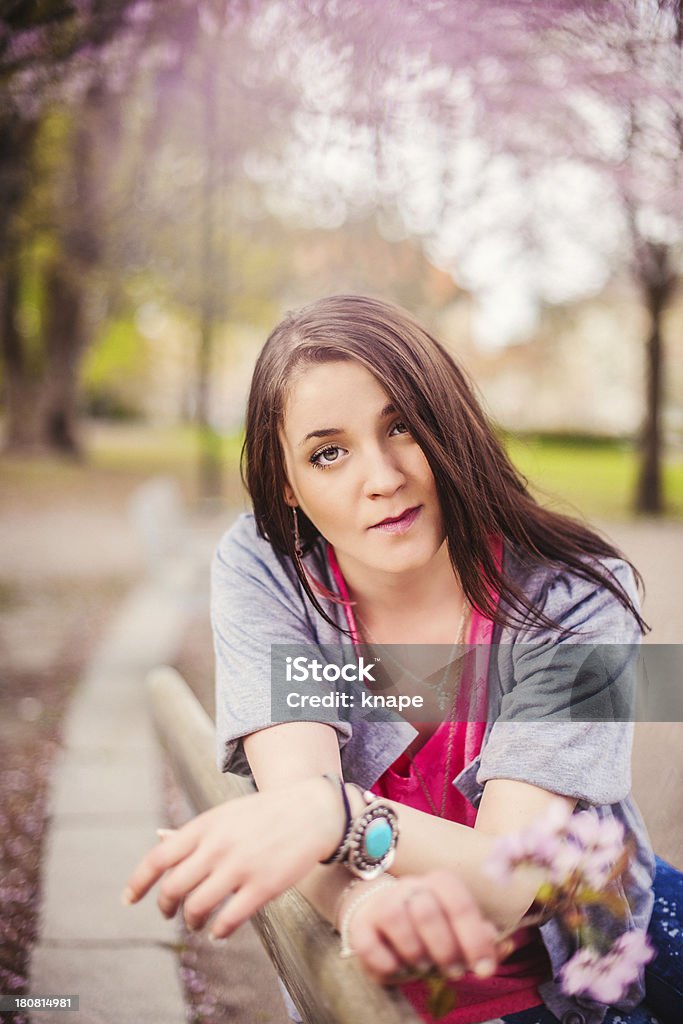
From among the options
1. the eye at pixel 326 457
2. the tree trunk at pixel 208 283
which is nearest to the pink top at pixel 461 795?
the eye at pixel 326 457

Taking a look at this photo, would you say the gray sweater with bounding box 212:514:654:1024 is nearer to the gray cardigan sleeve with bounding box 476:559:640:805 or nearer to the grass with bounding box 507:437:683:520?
the gray cardigan sleeve with bounding box 476:559:640:805

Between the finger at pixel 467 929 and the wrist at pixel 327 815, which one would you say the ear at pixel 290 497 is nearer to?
the wrist at pixel 327 815

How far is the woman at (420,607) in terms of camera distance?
1024 mm

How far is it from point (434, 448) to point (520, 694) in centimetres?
33

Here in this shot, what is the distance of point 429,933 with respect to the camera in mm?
741

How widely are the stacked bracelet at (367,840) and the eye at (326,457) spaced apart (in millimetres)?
406

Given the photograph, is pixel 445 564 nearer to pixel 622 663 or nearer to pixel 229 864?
pixel 622 663

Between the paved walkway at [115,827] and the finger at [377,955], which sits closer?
the finger at [377,955]

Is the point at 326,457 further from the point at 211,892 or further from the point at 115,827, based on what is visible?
the point at 115,827

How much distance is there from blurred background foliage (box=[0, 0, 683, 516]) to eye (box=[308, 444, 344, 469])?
537mm

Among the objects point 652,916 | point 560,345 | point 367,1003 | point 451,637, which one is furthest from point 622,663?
point 560,345

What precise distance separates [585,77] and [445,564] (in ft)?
4.91

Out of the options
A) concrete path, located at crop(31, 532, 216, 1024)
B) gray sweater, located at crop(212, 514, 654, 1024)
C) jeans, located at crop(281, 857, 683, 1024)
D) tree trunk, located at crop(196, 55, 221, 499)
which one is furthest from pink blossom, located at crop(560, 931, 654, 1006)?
tree trunk, located at crop(196, 55, 221, 499)

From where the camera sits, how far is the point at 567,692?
110 centimetres
